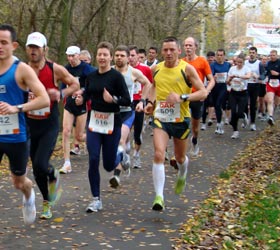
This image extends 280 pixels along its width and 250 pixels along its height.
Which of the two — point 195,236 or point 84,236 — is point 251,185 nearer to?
point 195,236

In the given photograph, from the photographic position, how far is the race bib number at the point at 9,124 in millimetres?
5778

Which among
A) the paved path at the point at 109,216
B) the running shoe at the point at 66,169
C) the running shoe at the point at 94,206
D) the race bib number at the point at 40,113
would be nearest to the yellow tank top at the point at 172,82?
the paved path at the point at 109,216

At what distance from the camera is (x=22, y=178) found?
6152mm

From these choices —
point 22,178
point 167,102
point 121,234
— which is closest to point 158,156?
point 167,102

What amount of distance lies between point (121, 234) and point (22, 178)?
123cm

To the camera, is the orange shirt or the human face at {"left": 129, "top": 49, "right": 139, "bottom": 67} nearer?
the human face at {"left": 129, "top": 49, "right": 139, "bottom": 67}

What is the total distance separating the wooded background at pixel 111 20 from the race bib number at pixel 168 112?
8.95 meters

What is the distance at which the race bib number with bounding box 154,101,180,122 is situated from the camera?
764 cm

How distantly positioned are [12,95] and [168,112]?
2.48m

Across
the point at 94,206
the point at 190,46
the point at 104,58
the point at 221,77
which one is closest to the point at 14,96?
the point at 104,58

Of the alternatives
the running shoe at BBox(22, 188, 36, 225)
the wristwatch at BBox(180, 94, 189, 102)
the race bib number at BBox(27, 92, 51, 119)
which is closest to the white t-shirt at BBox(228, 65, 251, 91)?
the wristwatch at BBox(180, 94, 189, 102)

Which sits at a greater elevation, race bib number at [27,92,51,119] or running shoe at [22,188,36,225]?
race bib number at [27,92,51,119]

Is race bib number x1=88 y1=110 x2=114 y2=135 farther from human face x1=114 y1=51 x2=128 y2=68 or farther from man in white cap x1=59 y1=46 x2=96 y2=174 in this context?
man in white cap x1=59 y1=46 x2=96 y2=174

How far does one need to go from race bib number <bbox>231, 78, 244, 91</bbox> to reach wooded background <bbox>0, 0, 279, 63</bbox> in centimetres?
468
